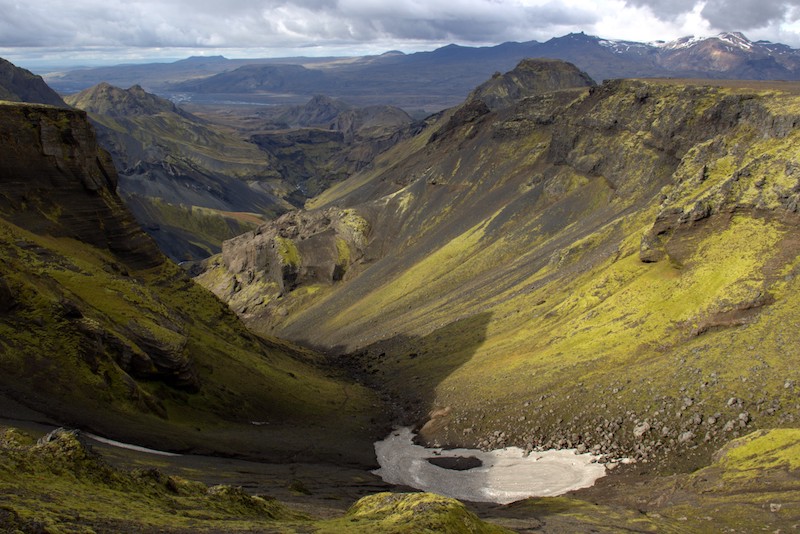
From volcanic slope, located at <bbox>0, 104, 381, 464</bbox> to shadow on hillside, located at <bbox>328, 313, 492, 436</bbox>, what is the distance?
168 inches

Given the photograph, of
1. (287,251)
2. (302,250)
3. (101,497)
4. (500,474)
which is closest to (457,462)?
(500,474)

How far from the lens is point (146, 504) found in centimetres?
2334

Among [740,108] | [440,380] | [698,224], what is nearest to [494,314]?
[440,380]

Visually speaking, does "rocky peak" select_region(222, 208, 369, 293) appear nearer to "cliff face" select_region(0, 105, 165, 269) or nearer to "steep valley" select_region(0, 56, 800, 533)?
"steep valley" select_region(0, 56, 800, 533)

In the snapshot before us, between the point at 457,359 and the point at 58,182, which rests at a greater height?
the point at 58,182

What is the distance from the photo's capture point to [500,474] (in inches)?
1886

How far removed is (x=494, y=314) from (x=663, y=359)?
32.3m

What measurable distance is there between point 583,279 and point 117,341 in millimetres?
54995

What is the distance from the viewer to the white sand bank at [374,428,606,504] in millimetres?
44219

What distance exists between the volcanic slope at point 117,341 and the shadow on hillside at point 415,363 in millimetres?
4273

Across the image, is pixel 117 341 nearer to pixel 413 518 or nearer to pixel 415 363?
pixel 413 518

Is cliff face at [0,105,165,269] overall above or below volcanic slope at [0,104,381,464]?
above

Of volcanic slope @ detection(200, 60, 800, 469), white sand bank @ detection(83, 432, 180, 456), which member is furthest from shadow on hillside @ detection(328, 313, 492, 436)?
white sand bank @ detection(83, 432, 180, 456)

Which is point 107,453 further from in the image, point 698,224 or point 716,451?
point 698,224
